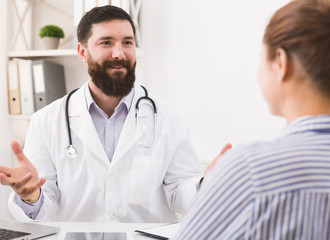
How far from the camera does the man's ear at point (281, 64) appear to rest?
67cm

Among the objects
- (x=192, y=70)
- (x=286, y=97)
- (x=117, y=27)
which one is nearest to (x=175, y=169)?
(x=117, y=27)

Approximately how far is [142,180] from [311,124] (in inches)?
38.4

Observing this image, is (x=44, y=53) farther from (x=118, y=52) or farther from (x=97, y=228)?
(x=97, y=228)

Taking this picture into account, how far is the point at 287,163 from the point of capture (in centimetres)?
60

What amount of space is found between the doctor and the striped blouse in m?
0.84

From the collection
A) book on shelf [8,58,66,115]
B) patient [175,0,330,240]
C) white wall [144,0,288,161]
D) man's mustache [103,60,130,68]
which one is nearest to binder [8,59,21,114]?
book on shelf [8,58,66,115]

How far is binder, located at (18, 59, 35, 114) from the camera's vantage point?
2.29 metres

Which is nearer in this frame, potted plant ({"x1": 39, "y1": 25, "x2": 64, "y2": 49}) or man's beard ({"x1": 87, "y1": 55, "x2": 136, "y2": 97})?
man's beard ({"x1": 87, "y1": 55, "x2": 136, "y2": 97})

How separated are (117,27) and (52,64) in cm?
80

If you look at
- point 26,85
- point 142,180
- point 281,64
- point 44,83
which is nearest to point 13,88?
point 26,85

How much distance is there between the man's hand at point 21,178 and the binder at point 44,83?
1039 mm

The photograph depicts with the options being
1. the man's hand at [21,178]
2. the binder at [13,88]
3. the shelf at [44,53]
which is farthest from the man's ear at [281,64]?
the binder at [13,88]

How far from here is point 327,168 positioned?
60cm

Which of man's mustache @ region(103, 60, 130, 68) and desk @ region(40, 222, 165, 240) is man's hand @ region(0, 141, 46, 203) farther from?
man's mustache @ region(103, 60, 130, 68)
